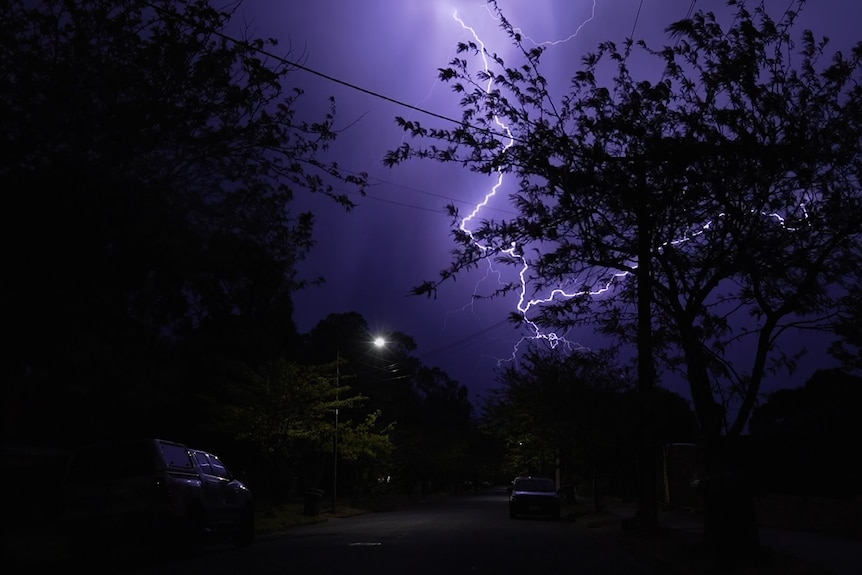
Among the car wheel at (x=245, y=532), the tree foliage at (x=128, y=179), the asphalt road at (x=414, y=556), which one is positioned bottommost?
the asphalt road at (x=414, y=556)

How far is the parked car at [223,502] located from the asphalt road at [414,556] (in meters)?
0.46

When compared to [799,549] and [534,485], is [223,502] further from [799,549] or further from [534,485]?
[534,485]

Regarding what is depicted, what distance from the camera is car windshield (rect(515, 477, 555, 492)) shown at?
33094 mm

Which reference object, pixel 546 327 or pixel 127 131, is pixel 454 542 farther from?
pixel 127 131

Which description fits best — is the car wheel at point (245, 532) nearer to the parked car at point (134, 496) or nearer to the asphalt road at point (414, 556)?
the asphalt road at point (414, 556)

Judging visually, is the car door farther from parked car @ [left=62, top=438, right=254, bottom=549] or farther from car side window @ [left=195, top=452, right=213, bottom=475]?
parked car @ [left=62, top=438, right=254, bottom=549]

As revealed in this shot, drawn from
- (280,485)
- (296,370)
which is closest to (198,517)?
(296,370)

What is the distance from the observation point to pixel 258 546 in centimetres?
1839

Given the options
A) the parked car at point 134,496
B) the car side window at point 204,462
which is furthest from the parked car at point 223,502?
the parked car at point 134,496

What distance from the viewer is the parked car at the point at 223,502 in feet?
54.2

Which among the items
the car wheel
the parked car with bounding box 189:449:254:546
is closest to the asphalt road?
the car wheel

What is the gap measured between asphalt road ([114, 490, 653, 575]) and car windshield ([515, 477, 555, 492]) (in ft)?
32.6

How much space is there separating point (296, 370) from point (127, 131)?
20352 mm

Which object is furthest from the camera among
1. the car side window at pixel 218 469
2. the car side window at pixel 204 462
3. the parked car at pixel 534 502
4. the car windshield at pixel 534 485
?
the car windshield at pixel 534 485
